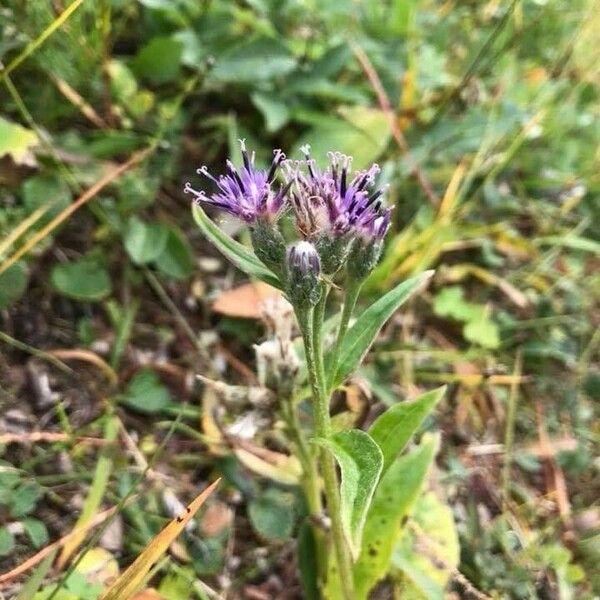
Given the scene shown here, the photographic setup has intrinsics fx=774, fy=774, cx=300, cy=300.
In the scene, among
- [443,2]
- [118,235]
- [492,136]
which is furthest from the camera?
[443,2]

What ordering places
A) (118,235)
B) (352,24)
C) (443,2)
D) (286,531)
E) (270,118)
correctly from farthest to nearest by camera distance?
(443,2), (352,24), (270,118), (118,235), (286,531)

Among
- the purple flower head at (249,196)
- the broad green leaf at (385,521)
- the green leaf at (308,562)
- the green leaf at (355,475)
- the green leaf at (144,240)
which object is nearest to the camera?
the green leaf at (355,475)

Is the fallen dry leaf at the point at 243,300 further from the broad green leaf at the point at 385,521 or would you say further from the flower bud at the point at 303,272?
A: the flower bud at the point at 303,272

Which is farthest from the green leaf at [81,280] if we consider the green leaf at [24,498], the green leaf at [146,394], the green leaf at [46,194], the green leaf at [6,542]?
the green leaf at [6,542]

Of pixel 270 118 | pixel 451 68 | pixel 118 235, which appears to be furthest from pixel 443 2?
pixel 118 235

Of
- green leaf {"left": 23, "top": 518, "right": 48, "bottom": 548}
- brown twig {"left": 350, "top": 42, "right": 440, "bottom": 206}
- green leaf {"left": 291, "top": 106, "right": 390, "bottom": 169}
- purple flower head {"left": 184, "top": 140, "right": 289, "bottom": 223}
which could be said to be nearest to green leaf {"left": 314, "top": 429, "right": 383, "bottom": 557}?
Answer: purple flower head {"left": 184, "top": 140, "right": 289, "bottom": 223}

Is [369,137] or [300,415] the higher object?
[369,137]

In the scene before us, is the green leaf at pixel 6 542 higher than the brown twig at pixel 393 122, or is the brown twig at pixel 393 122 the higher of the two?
the brown twig at pixel 393 122

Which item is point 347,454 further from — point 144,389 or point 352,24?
point 352,24
